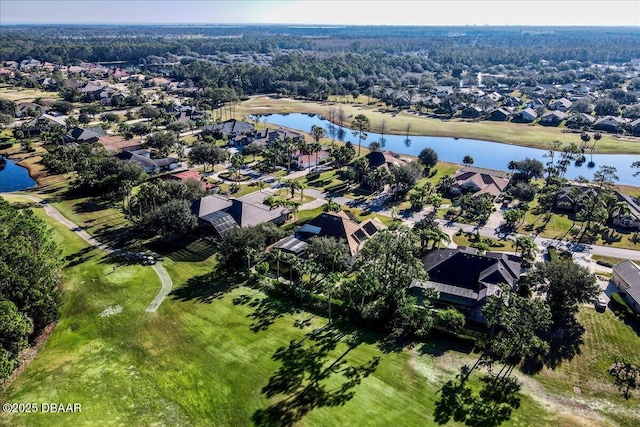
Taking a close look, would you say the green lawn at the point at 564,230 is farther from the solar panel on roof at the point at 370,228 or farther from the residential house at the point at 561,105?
the residential house at the point at 561,105

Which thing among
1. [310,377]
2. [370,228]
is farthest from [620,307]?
[310,377]

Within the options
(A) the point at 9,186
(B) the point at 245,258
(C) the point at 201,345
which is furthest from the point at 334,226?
(A) the point at 9,186

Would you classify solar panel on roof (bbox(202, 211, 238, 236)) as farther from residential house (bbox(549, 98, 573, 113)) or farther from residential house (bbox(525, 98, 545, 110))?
residential house (bbox(549, 98, 573, 113))

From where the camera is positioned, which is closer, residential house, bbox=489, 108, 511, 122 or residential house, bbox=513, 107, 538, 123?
residential house, bbox=513, 107, 538, 123

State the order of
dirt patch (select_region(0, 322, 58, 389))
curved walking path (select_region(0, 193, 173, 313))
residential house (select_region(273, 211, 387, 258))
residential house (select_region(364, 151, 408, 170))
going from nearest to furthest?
dirt patch (select_region(0, 322, 58, 389)), curved walking path (select_region(0, 193, 173, 313)), residential house (select_region(273, 211, 387, 258)), residential house (select_region(364, 151, 408, 170))

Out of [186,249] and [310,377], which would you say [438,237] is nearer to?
[310,377]

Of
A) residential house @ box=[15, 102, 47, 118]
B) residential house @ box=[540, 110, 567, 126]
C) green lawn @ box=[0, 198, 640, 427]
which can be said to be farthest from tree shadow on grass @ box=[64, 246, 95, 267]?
residential house @ box=[540, 110, 567, 126]

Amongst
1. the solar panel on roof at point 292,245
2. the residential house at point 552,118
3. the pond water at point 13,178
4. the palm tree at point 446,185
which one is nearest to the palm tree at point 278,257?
the solar panel on roof at point 292,245

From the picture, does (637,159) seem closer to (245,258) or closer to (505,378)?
(505,378)
